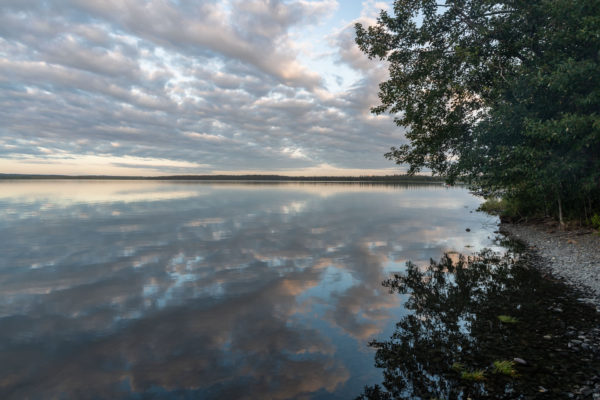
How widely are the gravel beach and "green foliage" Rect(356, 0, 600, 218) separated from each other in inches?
137

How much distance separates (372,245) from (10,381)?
76.7ft

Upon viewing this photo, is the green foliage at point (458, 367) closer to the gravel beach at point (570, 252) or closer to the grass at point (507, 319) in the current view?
the grass at point (507, 319)

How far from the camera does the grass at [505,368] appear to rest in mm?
8130

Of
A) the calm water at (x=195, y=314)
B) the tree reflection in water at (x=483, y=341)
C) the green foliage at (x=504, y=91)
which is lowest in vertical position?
the calm water at (x=195, y=314)

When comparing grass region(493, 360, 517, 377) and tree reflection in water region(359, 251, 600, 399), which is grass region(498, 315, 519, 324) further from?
grass region(493, 360, 517, 377)

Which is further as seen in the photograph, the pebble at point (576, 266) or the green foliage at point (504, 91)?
the green foliage at point (504, 91)

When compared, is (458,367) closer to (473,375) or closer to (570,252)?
(473,375)

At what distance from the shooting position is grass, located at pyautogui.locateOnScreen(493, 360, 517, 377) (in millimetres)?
8130

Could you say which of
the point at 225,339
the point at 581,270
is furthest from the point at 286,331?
the point at 581,270

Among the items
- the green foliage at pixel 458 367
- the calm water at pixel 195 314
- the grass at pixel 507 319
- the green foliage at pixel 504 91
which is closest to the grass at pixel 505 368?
the green foliage at pixel 458 367

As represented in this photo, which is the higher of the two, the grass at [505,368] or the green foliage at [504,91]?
the green foliage at [504,91]

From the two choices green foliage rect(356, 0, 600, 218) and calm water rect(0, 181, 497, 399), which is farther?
green foliage rect(356, 0, 600, 218)

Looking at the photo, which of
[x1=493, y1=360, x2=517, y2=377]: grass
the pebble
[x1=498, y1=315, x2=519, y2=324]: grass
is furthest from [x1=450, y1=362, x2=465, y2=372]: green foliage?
[x1=498, y1=315, x2=519, y2=324]: grass

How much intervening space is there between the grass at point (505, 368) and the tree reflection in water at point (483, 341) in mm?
76
